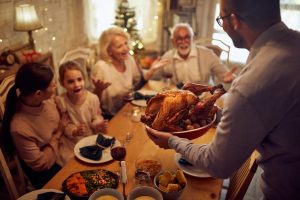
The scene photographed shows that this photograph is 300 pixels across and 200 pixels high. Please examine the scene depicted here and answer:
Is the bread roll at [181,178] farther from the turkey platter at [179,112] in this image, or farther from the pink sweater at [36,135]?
the pink sweater at [36,135]

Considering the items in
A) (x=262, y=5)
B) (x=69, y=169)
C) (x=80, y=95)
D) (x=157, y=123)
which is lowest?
(x=69, y=169)

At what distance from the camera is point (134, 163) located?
1.55 metres

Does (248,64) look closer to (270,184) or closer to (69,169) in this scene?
(270,184)

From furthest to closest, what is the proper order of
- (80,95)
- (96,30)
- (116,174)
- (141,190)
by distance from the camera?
1. (96,30)
2. (80,95)
3. (116,174)
4. (141,190)

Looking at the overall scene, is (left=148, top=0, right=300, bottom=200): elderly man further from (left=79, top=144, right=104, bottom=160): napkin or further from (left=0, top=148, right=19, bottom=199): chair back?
(left=0, top=148, right=19, bottom=199): chair back

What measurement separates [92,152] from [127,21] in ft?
7.75

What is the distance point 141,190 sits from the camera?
1265mm

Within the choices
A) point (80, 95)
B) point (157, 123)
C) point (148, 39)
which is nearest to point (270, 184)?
point (157, 123)

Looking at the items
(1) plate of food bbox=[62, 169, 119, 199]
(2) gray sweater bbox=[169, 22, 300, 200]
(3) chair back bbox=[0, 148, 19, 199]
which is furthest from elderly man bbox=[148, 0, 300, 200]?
(3) chair back bbox=[0, 148, 19, 199]

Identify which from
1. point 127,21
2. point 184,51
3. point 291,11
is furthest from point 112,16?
point 291,11

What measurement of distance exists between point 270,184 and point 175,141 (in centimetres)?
40

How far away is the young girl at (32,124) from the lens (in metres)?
1.70

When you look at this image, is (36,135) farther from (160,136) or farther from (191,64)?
(191,64)

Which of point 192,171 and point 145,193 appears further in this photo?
point 192,171
